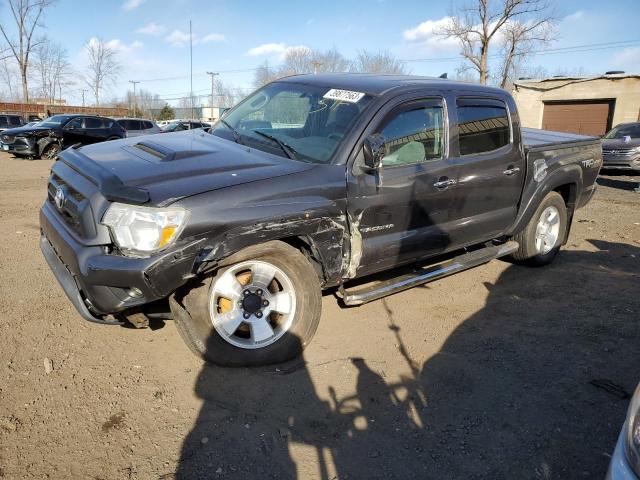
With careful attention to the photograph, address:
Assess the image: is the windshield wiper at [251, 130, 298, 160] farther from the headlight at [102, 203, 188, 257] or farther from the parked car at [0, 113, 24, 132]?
the parked car at [0, 113, 24, 132]

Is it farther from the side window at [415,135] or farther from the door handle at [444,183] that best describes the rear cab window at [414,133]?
the door handle at [444,183]

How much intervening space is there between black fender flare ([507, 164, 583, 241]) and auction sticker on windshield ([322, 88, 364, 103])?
7.34 feet

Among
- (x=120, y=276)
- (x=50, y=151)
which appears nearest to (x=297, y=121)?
(x=120, y=276)

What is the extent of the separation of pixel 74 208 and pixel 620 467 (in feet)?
9.93

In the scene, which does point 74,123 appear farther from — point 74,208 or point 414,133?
point 414,133

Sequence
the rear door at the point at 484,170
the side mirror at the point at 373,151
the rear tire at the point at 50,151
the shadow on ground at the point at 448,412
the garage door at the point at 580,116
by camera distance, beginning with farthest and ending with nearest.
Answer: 1. the garage door at the point at 580,116
2. the rear tire at the point at 50,151
3. the rear door at the point at 484,170
4. the side mirror at the point at 373,151
5. the shadow on ground at the point at 448,412

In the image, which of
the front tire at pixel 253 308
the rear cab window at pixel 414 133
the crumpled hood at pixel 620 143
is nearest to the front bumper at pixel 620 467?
the front tire at pixel 253 308

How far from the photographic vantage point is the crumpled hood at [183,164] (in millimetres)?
2826

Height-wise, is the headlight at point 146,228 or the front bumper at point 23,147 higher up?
the headlight at point 146,228

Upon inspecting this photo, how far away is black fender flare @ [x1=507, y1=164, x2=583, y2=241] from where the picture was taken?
496cm

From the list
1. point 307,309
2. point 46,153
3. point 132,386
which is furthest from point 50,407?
point 46,153

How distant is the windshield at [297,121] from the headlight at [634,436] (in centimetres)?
229

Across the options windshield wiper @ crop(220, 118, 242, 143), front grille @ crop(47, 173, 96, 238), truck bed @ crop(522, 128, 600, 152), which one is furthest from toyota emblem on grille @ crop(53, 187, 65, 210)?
truck bed @ crop(522, 128, 600, 152)

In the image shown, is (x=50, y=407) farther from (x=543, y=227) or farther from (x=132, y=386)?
(x=543, y=227)
